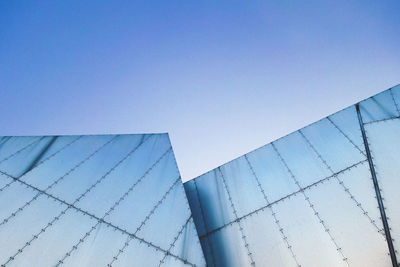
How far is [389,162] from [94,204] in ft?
24.4

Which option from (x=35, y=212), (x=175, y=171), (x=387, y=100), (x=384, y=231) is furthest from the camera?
(x=175, y=171)

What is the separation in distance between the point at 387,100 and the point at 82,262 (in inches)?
362

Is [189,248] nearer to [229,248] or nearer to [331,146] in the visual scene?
[229,248]

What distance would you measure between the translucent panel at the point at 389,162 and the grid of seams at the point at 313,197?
19 mm

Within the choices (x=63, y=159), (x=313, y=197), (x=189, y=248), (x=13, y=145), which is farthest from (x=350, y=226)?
(x=13, y=145)

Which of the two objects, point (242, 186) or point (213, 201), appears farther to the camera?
point (213, 201)

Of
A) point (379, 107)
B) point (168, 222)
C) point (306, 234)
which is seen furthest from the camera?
point (379, 107)

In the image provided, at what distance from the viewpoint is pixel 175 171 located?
8.88 meters

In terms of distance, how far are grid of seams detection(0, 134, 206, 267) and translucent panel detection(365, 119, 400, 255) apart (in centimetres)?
410

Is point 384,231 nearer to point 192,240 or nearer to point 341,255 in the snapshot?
point 341,255

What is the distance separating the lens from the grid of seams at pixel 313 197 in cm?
582

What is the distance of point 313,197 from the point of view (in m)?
7.01

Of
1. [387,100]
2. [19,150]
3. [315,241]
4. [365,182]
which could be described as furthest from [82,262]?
[387,100]

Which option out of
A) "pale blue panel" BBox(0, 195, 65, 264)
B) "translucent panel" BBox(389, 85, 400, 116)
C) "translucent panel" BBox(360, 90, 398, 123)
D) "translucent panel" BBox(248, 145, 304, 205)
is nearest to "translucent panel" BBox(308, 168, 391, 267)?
"translucent panel" BBox(248, 145, 304, 205)
